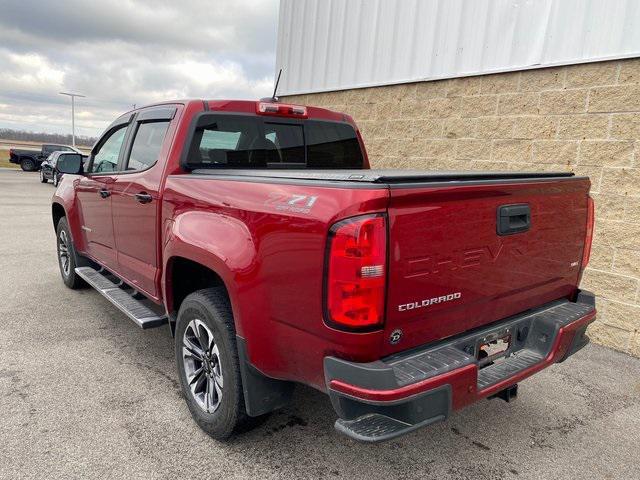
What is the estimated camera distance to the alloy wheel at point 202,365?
2.70 m

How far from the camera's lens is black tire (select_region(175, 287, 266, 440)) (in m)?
2.48

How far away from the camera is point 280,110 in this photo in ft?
11.9

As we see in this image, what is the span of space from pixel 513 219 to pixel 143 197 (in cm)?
243

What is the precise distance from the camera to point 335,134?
408cm

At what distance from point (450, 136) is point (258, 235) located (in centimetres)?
425

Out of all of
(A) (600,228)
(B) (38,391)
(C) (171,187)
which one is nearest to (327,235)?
(C) (171,187)

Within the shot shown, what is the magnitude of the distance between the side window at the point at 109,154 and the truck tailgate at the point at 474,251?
3.11m

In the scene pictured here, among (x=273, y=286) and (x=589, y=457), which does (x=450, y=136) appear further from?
(x=273, y=286)

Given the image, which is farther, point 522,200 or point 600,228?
point 600,228

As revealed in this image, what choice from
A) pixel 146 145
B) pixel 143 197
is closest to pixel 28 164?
pixel 146 145

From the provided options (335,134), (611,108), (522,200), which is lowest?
(522,200)

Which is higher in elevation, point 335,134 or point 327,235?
point 335,134

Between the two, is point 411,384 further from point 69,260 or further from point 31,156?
point 31,156

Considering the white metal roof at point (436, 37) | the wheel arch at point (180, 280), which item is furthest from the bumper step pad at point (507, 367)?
the white metal roof at point (436, 37)
